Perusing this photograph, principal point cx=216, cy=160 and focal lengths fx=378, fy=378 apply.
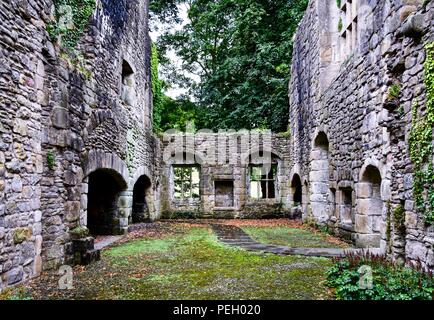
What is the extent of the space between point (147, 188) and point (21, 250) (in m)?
8.63

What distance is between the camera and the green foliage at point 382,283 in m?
3.71

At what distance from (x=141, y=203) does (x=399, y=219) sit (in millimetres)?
9625

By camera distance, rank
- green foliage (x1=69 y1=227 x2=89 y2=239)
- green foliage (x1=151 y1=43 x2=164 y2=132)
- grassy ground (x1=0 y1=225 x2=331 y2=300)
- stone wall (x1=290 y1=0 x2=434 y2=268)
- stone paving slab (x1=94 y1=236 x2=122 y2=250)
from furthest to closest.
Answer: green foliage (x1=151 y1=43 x2=164 y2=132), stone paving slab (x1=94 y1=236 x2=122 y2=250), green foliage (x1=69 y1=227 x2=89 y2=239), stone wall (x1=290 y1=0 x2=434 y2=268), grassy ground (x1=0 y1=225 x2=331 y2=300)

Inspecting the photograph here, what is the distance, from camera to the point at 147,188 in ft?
44.7

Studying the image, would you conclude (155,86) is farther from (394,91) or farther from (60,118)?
(394,91)

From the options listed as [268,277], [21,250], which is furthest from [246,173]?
[21,250]

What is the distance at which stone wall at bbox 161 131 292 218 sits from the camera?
50.0 feet

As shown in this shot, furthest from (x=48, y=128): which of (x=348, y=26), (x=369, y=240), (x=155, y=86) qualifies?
(x=155, y=86)

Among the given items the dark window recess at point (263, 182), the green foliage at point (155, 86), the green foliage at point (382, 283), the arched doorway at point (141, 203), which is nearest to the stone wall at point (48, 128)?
the arched doorway at point (141, 203)

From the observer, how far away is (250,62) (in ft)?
57.4

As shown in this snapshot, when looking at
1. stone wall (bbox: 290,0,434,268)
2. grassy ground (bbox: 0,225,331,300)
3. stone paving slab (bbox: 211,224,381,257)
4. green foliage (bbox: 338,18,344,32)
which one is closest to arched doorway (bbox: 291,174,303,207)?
stone wall (bbox: 290,0,434,268)

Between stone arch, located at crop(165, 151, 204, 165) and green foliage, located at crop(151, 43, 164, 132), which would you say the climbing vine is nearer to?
green foliage, located at crop(151, 43, 164, 132)

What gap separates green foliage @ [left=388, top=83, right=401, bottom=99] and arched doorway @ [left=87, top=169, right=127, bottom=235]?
6.86 m
